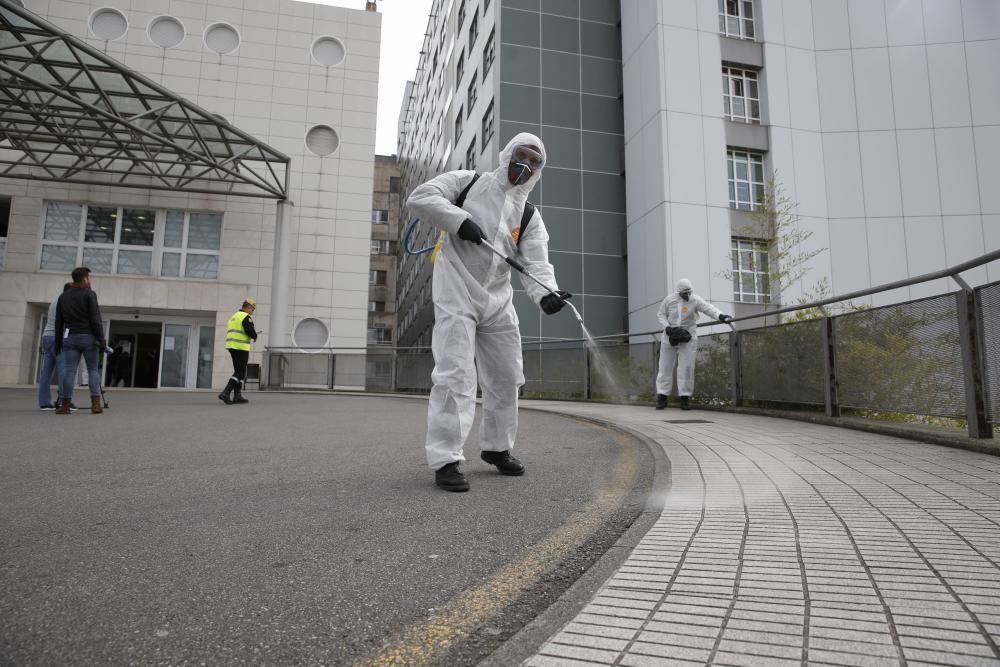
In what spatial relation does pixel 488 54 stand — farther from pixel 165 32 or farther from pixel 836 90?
pixel 165 32

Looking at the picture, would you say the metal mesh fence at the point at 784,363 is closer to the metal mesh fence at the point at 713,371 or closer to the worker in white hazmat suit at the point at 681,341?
the metal mesh fence at the point at 713,371

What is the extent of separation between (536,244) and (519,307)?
51.1 ft

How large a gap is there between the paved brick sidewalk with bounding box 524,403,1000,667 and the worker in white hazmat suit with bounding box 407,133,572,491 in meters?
1.15

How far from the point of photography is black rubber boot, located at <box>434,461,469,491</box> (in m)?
3.30

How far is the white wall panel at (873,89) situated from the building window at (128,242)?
22.2m

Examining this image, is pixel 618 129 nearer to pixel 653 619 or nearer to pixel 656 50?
pixel 656 50

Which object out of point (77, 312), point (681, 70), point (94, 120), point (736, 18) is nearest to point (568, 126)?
point (681, 70)

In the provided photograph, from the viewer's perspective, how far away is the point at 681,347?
382 inches

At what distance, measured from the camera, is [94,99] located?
59.1ft

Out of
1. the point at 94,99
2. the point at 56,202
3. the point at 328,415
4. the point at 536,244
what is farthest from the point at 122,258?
the point at 536,244

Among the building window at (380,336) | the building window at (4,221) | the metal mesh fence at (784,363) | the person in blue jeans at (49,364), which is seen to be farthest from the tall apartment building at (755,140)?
the building window at (380,336)

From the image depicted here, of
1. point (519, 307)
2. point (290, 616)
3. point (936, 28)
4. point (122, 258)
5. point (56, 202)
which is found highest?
point (936, 28)

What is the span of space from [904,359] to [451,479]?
15.0 ft

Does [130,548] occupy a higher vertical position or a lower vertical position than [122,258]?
lower
